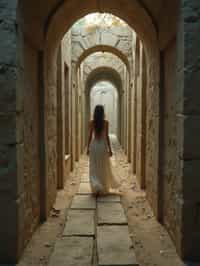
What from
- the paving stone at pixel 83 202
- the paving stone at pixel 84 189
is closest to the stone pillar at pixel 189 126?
the paving stone at pixel 83 202

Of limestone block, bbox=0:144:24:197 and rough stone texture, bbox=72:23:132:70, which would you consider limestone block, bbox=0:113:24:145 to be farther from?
rough stone texture, bbox=72:23:132:70

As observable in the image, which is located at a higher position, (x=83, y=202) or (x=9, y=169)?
(x=9, y=169)

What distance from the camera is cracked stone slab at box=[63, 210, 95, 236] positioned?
4.24 metres

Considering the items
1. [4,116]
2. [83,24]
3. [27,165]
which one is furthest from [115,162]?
[4,116]

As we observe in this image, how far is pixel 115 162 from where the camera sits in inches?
437

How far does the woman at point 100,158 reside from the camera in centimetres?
634

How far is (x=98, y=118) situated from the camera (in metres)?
6.26

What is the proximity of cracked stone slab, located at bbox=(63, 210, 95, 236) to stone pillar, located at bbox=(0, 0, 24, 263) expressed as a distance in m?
0.96

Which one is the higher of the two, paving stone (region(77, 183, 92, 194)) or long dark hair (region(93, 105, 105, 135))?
long dark hair (region(93, 105, 105, 135))

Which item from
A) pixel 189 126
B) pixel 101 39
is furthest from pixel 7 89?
pixel 101 39

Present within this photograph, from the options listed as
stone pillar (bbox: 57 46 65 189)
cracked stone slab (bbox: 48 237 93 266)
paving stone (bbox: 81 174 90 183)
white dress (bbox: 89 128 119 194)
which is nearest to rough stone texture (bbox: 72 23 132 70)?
stone pillar (bbox: 57 46 65 189)

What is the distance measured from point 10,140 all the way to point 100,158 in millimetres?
3267

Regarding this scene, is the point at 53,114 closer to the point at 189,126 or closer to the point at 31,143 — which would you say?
the point at 31,143

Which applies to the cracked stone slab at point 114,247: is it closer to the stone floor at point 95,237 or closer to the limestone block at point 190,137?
the stone floor at point 95,237
